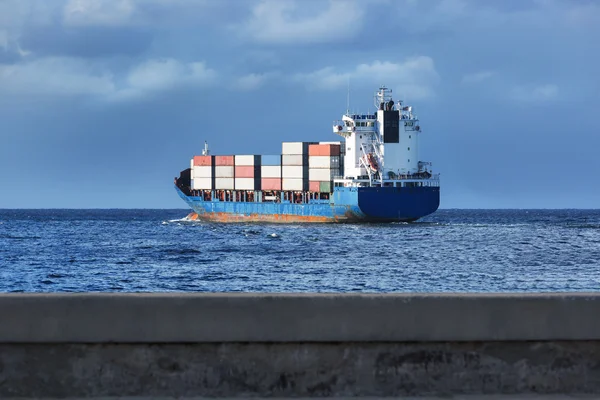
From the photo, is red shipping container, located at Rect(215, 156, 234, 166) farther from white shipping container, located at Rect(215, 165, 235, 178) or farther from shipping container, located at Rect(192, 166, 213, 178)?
shipping container, located at Rect(192, 166, 213, 178)

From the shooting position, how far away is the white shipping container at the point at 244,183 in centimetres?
10012

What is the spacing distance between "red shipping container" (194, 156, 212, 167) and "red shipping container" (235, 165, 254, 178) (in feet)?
15.2

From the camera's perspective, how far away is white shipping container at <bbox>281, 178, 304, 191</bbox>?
93500 mm

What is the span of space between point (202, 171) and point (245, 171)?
268 inches

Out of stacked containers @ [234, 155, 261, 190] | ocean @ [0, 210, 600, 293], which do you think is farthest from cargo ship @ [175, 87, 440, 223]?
ocean @ [0, 210, 600, 293]

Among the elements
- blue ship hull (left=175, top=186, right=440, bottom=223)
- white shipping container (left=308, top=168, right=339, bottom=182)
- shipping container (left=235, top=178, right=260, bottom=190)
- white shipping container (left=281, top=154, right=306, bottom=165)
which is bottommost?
blue ship hull (left=175, top=186, right=440, bottom=223)

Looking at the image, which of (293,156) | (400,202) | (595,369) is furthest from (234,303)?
(293,156)

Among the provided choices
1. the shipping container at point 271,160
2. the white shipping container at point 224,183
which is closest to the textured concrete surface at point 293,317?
the shipping container at point 271,160

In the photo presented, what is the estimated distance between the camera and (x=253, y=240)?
6078 cm

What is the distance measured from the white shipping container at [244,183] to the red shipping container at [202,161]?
17.4 feet

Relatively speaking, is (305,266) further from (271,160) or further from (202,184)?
(202,184)

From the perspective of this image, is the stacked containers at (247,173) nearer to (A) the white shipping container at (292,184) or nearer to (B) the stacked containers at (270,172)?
(B) the stacked containers at (270,172)

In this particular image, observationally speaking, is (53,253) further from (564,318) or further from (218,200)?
(218,200)

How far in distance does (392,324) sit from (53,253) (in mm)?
44646
